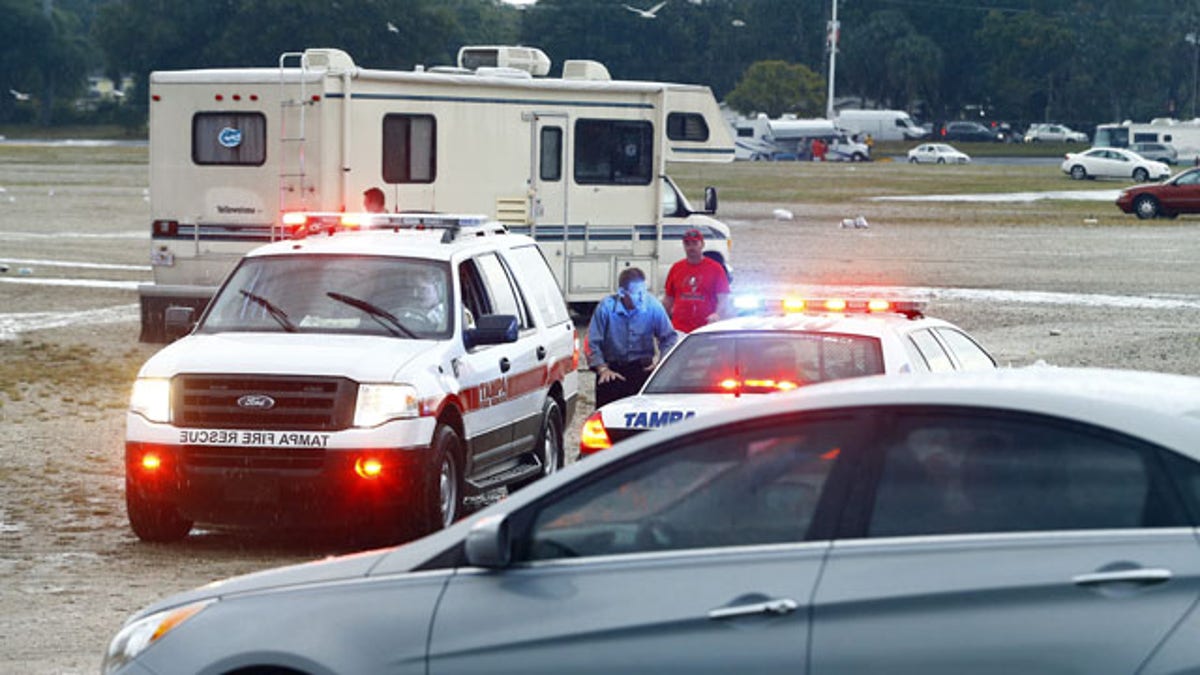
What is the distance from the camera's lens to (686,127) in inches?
945

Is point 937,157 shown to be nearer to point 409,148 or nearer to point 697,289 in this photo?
point 409,148

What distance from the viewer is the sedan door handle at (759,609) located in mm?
4895

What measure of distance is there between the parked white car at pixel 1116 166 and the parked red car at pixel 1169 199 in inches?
1121

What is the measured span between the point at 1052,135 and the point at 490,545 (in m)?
132

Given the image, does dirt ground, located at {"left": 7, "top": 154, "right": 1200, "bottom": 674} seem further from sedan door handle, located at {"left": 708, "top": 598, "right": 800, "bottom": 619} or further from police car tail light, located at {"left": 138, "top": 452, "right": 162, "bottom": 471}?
sedan door handle, located at {"left": 708, "top": 598, "right": 800, "bottom": 619}

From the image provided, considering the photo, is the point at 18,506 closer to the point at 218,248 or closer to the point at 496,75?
the point at 218,248

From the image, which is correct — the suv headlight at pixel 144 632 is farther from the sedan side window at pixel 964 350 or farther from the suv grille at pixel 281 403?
the sedan side window at pixel 964 350

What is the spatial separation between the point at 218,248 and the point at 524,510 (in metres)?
15.5

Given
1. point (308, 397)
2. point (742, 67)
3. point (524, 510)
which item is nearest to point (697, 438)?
point (524, 510)

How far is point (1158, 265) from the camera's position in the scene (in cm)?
3422

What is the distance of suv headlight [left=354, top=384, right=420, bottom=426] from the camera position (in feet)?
34.9

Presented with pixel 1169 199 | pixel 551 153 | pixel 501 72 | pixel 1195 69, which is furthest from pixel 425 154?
pixel 1195 69

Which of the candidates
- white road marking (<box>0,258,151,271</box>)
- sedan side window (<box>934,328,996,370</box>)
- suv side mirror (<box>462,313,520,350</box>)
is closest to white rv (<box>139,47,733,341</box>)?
suv side mirror (<box>462,313,520,350</box>)

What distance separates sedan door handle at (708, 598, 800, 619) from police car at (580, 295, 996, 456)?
506cm
